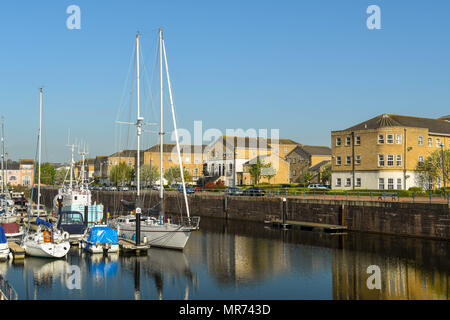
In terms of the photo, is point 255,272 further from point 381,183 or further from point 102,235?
point 381,183

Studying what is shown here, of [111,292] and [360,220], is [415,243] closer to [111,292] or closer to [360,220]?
[360,220]

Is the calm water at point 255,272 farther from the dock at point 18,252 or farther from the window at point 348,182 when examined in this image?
the window at point 348,182

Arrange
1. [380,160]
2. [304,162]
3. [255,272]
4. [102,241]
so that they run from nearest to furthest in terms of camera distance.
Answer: [255,272]
[102,241]
[380,160]
[304,162]

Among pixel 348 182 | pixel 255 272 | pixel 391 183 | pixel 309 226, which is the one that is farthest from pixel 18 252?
pixel 391 183

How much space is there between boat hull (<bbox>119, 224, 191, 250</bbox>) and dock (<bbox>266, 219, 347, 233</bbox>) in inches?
697

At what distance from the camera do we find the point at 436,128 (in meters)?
67.8

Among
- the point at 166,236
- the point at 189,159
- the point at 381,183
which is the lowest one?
the point at 166,236

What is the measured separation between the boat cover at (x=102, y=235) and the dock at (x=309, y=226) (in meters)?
22.5

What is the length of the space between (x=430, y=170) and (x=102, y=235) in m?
44.9

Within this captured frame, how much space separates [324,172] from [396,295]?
230 ft

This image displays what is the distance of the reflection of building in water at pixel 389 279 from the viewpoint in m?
24.3

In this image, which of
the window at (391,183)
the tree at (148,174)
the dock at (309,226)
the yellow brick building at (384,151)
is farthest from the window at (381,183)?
the tree at (148,174)

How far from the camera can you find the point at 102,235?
35094 mm
